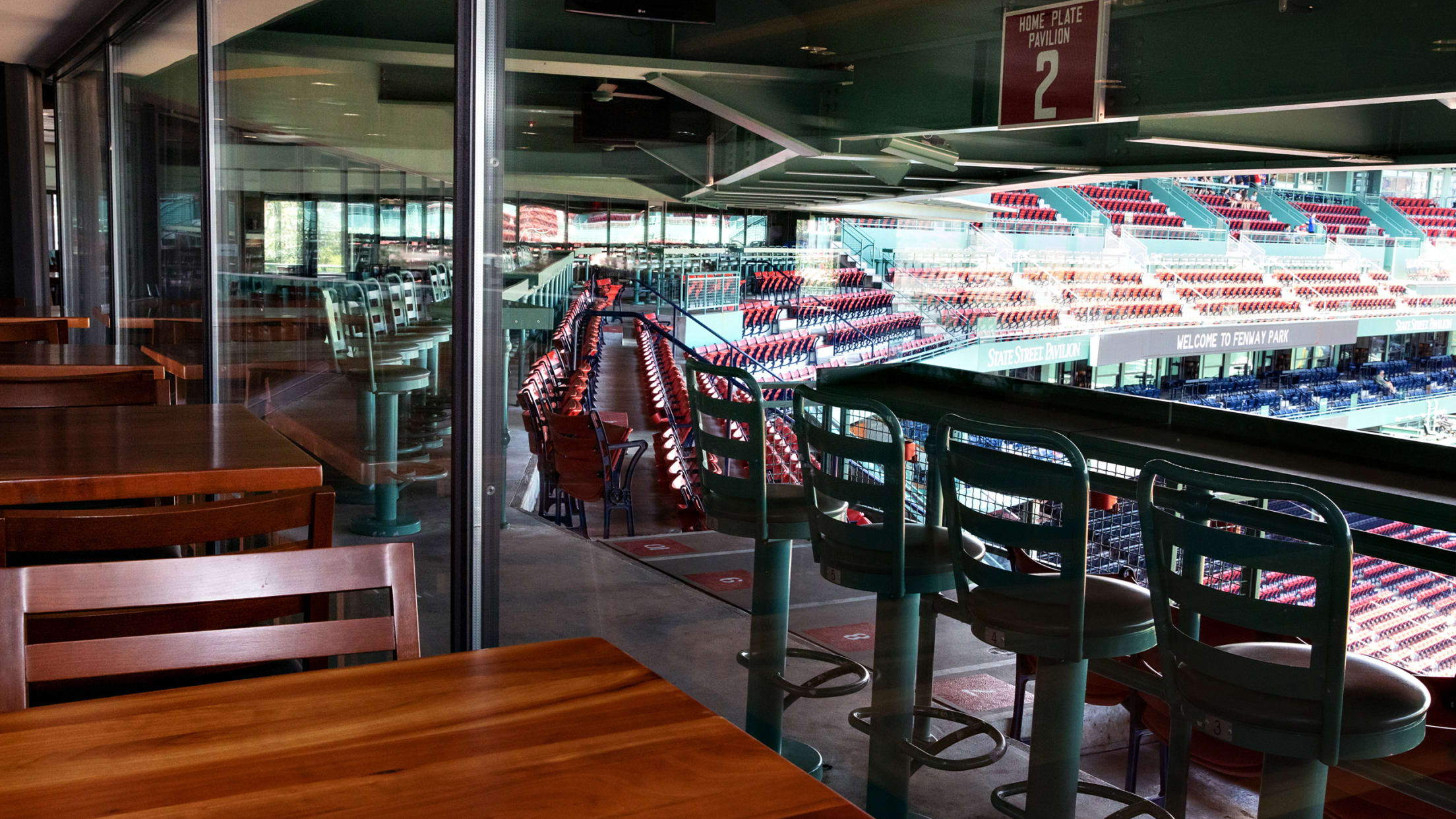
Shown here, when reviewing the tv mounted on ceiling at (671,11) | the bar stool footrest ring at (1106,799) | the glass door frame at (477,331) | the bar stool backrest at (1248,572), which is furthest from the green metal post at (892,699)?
the tv mounted on ceiling at (671,11)

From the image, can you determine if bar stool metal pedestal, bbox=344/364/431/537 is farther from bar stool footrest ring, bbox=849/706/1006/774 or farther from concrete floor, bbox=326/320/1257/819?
bar stool footrest ring, bbox=849/706/1006/774

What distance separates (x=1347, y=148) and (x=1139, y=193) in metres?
0.36

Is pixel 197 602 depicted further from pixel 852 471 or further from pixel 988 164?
pixel 988 164

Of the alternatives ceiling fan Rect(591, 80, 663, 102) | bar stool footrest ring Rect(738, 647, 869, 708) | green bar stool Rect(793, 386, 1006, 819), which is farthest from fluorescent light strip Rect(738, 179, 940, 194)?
bar stool footrest ring Rect(738, 647, 869, 708)

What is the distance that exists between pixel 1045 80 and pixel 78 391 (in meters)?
2.30

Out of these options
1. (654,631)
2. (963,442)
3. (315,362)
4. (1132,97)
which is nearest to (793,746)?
(654,631)

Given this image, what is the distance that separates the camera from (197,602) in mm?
1164

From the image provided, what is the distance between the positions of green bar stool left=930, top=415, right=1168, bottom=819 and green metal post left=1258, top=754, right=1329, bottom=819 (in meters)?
0.24

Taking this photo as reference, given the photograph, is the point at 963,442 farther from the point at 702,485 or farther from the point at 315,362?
the point at 315,362

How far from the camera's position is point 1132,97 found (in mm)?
2025

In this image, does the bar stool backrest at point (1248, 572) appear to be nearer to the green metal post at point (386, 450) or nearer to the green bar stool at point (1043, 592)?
the green bar stool at point (1043, 592)

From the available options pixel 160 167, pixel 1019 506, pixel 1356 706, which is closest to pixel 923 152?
pixel 1019 506

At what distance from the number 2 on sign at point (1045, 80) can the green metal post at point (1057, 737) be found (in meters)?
0.98

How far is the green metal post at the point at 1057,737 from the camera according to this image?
1.83 meters
